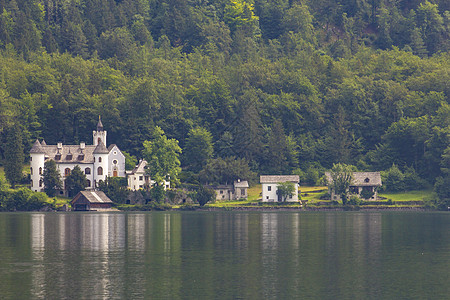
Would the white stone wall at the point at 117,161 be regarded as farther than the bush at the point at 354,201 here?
Yes

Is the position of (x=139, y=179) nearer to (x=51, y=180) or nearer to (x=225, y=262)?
(x=51, y=180)

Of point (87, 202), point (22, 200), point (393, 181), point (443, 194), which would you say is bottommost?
point (87, 202)

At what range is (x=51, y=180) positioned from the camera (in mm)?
158375

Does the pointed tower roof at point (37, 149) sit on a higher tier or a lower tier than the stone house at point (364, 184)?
higher

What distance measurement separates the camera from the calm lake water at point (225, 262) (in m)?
48.8

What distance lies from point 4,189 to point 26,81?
55.8m

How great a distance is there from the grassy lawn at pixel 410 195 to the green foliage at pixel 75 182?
197ft

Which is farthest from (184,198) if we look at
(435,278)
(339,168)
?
(435,278)

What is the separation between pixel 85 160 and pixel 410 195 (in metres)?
67.9

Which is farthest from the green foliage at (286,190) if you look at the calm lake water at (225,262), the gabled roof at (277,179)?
the calm lake water at (225,262)

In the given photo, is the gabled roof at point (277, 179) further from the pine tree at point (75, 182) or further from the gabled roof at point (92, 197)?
the pine tree at point (75, 182)

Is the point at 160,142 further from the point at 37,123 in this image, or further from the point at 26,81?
the point at 26,81

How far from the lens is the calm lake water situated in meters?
48.8

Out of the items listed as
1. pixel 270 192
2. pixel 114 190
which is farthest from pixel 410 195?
pixel 114 190
